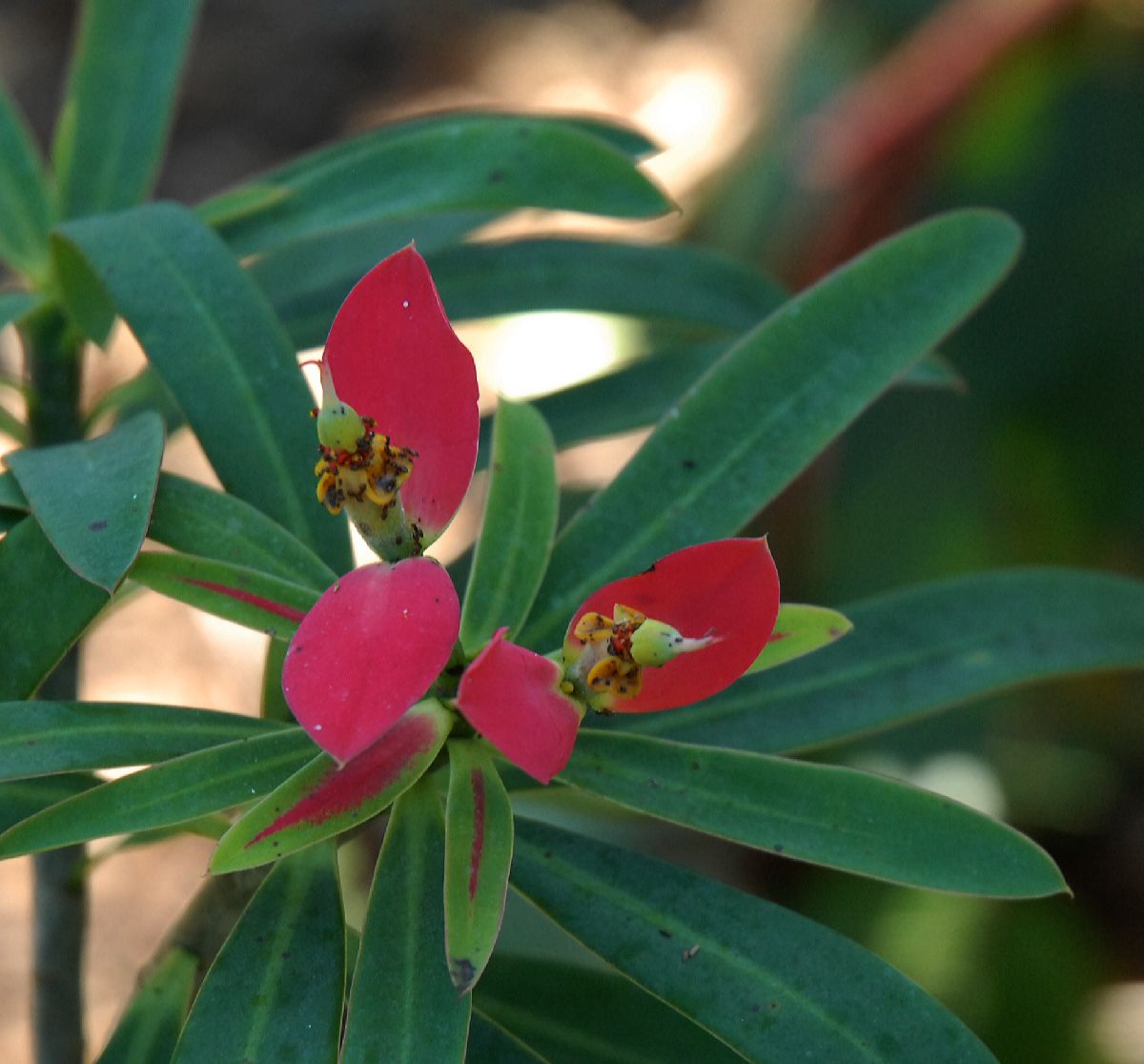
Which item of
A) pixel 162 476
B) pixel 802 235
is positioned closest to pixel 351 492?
pixel 162 476

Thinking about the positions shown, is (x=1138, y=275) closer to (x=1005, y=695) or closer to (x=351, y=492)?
(x=1005, y=695)

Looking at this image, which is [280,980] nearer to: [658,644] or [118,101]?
[658,644]

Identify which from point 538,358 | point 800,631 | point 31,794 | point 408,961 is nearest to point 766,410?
point 800,631

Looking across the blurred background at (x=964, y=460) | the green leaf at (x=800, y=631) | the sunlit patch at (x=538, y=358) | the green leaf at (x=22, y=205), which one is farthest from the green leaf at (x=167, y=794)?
the sunlit patch at (x=538, y=358)

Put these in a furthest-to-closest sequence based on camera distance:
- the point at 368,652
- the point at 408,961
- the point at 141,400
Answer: the point at 141,400, the point at 408,961, the point at 368,652

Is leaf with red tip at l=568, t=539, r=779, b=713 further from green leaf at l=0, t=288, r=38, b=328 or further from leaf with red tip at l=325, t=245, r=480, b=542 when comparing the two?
green leaf at l=0, t=288, r=38, b=328

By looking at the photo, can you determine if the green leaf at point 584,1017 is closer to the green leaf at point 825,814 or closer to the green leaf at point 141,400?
the green leaf at point 825,814
